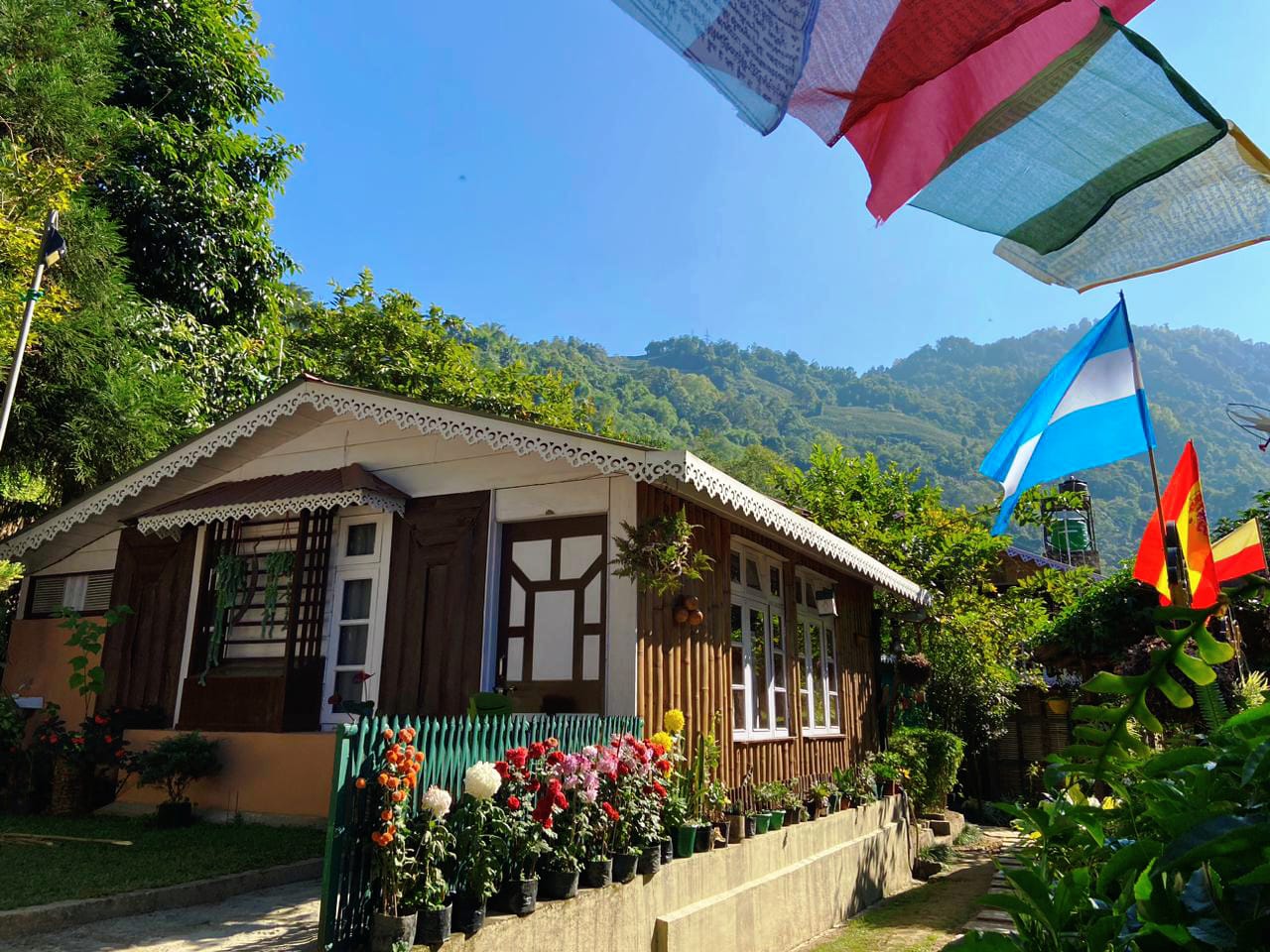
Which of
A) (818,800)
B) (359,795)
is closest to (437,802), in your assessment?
(359,795)

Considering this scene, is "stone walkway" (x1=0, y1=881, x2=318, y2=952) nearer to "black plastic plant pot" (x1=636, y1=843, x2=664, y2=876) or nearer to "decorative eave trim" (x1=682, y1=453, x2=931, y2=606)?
"black plastic plant pot" (x1=636, y1=843, x2=664, y2=876)

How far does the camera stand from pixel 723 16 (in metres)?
2.06

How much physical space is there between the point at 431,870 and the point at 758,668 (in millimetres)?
5063

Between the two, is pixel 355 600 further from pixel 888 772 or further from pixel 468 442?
pixel 888 772

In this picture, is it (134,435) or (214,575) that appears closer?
(214,575)

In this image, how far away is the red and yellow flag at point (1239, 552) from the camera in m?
5.95

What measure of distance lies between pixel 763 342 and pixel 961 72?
136345 millimetres

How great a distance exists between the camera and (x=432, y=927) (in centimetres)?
397

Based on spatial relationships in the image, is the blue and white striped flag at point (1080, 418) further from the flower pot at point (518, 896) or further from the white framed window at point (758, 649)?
the flower pot at point (518, 896)

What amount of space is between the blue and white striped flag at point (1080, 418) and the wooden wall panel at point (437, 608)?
4.37 metres

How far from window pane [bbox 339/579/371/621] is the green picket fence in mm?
3497

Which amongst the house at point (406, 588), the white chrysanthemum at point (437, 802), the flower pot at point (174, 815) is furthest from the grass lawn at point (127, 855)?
the white chrysanthemum at point (437, 802)

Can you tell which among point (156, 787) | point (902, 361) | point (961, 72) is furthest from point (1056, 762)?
point (902, 361)

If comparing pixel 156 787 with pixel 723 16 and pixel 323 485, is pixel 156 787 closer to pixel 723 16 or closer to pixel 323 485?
pixel 323 485
